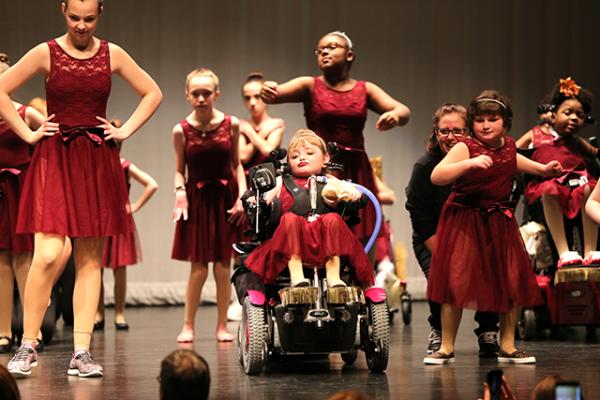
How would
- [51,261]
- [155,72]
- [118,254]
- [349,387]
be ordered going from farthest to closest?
[155,72] → [118,254] → [51,261] → [349,387]

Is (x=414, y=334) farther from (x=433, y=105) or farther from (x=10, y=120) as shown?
(x=433, y=105)

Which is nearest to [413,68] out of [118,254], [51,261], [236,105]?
[236,105]

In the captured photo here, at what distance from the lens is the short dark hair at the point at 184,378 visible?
7.42 ft

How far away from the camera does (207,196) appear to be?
614 cm

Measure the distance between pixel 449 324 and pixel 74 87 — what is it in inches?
73.8

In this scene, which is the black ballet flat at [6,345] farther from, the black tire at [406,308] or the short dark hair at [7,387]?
the short dark hair at [7,387]

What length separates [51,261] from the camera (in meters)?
4.49

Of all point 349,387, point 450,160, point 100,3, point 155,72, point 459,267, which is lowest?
point 349,387

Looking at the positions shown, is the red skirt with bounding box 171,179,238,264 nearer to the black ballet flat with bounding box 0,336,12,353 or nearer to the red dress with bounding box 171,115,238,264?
the red dress with bounding box 171,115,238,264

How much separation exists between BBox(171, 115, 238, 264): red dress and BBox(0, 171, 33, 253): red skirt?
0.89 metres

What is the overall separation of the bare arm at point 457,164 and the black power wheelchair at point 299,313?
0.39m

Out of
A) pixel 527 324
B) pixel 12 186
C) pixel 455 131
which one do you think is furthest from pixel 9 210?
pixel 527 324

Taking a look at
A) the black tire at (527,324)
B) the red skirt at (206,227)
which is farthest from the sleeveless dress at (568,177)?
the red skirt at (206,227)

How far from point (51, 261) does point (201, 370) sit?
233cm
